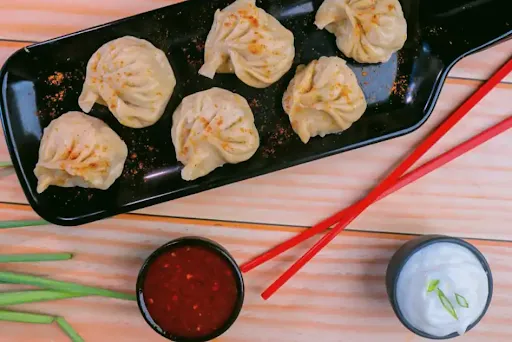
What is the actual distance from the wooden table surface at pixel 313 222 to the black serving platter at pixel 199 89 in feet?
0.43

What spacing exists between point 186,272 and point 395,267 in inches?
23.7

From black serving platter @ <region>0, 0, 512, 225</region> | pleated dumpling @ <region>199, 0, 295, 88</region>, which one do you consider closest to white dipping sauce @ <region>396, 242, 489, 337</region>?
black serving platter @ <region>0, 0, 512, 225</region>

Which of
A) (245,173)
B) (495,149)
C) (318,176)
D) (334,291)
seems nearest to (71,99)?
(245,173)

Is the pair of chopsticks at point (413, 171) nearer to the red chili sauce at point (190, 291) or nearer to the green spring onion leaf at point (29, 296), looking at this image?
the red chili sauce at point (190, 291)

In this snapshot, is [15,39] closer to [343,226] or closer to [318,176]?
[318,176]

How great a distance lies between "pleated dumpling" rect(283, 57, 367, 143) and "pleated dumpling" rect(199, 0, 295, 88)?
0.08 metres

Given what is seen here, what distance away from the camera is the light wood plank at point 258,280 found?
1.65 metres

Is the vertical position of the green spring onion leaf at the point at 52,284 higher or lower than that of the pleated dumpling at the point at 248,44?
lower

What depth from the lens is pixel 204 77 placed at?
1.53 m

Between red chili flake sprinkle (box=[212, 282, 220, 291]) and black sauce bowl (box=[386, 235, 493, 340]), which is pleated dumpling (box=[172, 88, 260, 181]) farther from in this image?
black sauce bowl (box=[386, 235, 493, 340])

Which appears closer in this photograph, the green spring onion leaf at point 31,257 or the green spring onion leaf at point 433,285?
the green spring onion leaf at point 433,285

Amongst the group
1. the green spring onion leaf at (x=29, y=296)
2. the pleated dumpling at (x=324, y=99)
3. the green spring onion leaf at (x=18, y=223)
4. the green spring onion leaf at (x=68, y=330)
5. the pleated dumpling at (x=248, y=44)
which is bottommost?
→ the green spring onion leaf at (x=68, y=330)

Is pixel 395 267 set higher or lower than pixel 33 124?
lower

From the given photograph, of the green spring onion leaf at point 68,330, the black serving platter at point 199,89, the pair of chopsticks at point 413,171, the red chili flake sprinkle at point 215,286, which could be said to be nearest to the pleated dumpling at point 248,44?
the black serving platter at point 199,89
